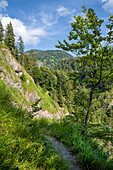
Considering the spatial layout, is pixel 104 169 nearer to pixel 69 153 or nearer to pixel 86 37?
pixel 69 153

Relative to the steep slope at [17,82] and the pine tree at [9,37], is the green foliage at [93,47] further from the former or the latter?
the pine tree at [9,37]

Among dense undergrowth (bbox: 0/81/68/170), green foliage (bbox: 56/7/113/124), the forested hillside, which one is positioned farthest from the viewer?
green foliage (bbox: 56/7/113/124)

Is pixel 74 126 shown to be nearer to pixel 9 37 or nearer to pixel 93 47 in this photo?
pixel 93 47

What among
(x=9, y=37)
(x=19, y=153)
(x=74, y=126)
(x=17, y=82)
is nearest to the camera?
(x=19, y=153)

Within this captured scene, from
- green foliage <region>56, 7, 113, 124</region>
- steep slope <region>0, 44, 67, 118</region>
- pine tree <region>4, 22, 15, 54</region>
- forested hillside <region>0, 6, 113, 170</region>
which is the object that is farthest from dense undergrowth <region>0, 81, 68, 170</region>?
pine tree <region>4, 22, 15, 54</region>

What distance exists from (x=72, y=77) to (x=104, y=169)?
13.7 feet

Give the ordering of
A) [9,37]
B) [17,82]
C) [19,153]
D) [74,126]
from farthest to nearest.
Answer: [9,37] → [17,82] → [74,126] → [19,153]

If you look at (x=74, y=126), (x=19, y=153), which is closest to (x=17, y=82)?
(x=74, y=126)

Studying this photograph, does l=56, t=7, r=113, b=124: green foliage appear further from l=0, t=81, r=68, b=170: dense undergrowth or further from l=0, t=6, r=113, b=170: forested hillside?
l=0, t=81, r=68, b=170: dense undergrowth

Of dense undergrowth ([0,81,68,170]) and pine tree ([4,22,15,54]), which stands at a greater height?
pine tree ([4,22,15,54])

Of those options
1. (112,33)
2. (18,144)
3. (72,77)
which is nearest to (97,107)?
(72,77)

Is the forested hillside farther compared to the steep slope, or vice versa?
the steep slope

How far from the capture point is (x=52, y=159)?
184 cm

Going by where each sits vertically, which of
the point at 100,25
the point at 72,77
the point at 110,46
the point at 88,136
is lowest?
the point at 88,136
